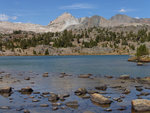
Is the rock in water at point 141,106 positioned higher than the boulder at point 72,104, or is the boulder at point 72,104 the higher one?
the rock in water at point 141,106

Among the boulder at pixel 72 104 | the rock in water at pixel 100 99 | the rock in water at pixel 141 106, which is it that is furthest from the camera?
the rock in water at pixel 100 99

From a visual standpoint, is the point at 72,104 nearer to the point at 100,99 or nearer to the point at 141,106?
the point at 100,99

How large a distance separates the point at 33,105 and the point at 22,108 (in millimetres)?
2138

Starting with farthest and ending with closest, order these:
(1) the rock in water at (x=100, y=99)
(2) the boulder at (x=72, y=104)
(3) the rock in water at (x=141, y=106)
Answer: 1. (1) the rock in water at (x=100, y=99)
2. (2) the boulder at (x=72, y=104)
3. (3) the rock in water at (x=141, y=106)

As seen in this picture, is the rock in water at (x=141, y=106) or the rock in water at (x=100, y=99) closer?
the rock in water at (x=141, y=106)

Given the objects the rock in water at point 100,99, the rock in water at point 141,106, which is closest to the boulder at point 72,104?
the rock in water at point 100,99

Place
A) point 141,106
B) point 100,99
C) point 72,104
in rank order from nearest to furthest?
point 141,106 < point 72,104 < point 100,99

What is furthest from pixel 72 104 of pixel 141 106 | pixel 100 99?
pixel 141 106

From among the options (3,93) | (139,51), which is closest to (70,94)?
(3,93)

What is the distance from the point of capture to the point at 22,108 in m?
32.1

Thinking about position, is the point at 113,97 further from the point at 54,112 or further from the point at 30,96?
the point at 30,96

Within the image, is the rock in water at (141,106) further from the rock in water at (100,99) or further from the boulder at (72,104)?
the boulder at (72,104)

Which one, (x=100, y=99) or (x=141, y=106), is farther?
(x=100, y=99)

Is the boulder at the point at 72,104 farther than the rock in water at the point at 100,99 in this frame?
No
